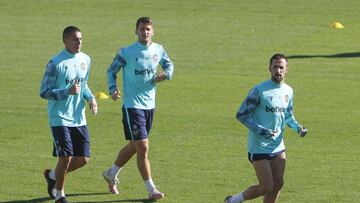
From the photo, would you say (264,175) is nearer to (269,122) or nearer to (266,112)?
(269,122)

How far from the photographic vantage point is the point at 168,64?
1350cm

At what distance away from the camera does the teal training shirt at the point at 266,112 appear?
11578mm

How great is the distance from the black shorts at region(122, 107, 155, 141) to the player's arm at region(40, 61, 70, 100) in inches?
43.4

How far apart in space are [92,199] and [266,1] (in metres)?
22.4

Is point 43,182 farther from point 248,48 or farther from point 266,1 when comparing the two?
point 266,1

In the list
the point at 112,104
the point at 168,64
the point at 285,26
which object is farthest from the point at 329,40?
the point at 168,64

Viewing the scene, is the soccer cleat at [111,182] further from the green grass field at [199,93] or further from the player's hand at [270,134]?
the player's hand at [270,134]

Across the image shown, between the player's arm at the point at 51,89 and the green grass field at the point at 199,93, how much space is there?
1.50m

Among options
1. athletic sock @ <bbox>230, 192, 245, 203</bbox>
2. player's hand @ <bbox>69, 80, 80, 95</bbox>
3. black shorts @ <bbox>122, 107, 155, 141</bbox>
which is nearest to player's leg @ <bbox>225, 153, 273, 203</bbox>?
athletic sock @ <bbox>230, 192, 245, 203</bbox>

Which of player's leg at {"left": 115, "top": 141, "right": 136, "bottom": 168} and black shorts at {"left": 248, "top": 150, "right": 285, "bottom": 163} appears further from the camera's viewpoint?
player's leg at {"left": 115, "top": 141, "right": 136, "bottom": 168}

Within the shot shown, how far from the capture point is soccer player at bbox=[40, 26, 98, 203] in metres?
12.4

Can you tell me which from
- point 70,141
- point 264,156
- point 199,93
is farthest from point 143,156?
point 199,93

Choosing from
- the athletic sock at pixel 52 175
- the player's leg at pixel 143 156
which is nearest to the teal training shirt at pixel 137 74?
the player's leg at pixel 143 156

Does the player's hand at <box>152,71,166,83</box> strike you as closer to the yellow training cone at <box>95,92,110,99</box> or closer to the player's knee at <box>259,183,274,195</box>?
the player's knee at <box>259,183,274,195</box>
